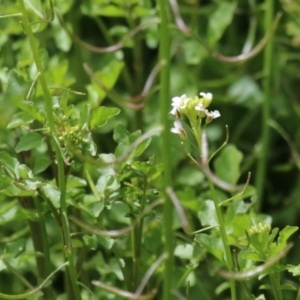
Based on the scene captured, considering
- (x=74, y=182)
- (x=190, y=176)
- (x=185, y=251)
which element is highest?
(x=74, y=182)

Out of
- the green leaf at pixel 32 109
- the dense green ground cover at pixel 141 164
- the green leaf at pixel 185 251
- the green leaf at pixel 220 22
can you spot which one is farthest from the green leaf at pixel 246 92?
the green leaf at pixel 32 109

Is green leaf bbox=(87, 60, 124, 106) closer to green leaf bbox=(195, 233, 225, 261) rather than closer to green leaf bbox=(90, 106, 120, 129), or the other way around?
green leaf bbox=(90, 106, 120, 129)

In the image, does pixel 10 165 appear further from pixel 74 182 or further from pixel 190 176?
pixel 190 176

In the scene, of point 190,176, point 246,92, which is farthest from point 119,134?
point 246,92

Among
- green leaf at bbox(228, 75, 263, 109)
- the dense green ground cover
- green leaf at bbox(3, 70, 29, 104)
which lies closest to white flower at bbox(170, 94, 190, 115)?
the dense green ground cover

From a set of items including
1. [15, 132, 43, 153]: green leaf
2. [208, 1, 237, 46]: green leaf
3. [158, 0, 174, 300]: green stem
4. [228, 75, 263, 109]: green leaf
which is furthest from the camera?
[228, 75, 263, 109]: green leaf

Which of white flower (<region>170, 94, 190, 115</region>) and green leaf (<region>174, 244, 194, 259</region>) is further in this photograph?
green leaf (<region>174, 244, 194, 259</region>)

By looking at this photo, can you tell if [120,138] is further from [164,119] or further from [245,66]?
[245,66]
